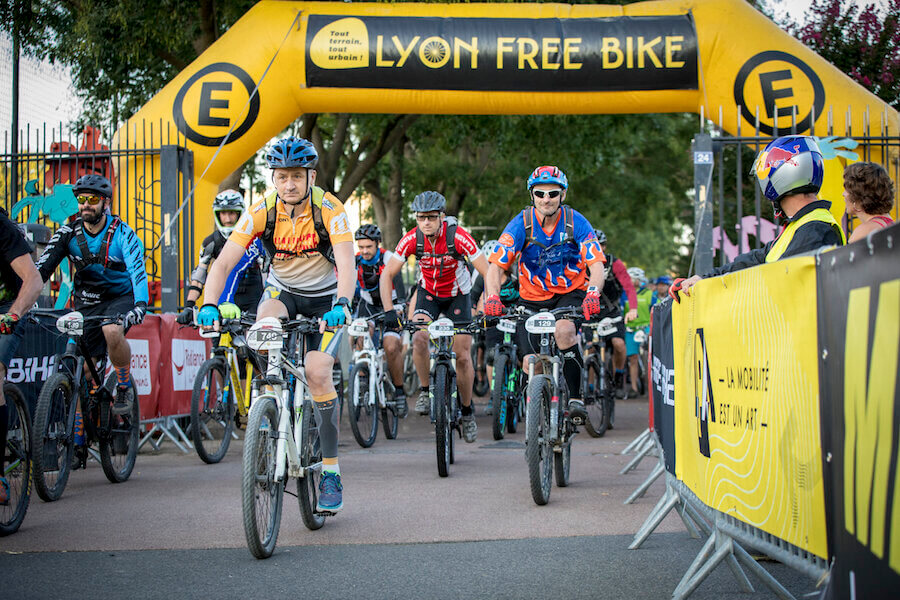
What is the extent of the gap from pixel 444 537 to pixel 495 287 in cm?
277

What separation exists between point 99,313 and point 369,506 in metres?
2.93

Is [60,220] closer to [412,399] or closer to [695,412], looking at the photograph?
[412,399]

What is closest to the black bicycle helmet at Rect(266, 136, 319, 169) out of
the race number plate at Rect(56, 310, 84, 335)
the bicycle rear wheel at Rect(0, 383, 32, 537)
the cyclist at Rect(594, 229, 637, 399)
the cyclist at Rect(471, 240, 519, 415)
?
the bicycle rear wheel at Rect(0, 383, 32, 537)

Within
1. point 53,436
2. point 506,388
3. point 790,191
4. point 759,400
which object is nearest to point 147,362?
point 53,436

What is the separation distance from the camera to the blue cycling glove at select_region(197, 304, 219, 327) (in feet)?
18.5

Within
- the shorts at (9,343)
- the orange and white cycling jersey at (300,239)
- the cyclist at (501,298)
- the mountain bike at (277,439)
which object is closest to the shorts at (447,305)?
the cyclist at (501,298)

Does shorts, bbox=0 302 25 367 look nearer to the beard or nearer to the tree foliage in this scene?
the beard

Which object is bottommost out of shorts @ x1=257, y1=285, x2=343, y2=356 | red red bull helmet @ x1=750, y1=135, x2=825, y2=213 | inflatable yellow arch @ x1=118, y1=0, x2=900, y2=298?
shorts @ x1=257, y1=285, x2=343, y2=356

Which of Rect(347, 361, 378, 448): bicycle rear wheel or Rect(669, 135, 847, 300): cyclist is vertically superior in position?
Rect(669, 135, 847, 300): cyclist

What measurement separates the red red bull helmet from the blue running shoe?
9.84 feet

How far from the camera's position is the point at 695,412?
493cm

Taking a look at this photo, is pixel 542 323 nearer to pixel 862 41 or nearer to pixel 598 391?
pixel 598 391

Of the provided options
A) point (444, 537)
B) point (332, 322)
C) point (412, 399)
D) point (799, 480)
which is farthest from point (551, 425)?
point (412, 399)

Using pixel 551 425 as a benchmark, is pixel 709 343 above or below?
above
